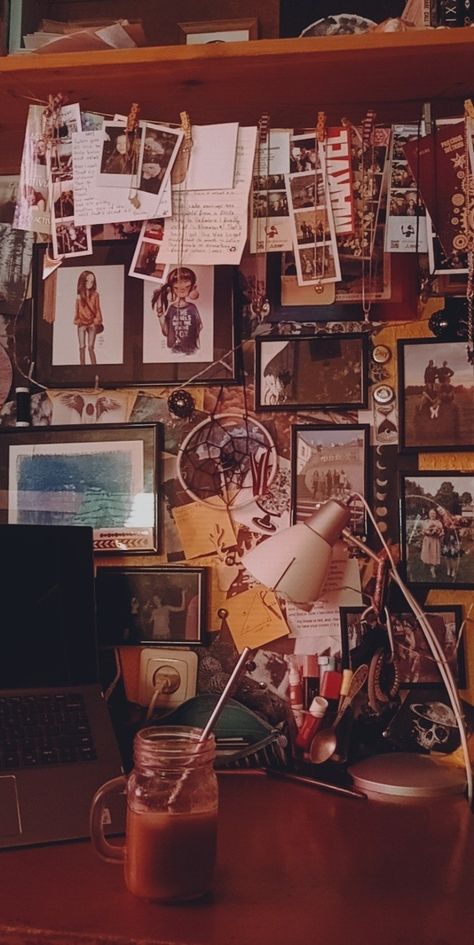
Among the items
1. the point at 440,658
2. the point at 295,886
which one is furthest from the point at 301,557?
the point at 295,886

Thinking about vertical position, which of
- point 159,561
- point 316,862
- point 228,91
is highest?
point 228,91

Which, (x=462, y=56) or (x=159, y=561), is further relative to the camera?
(x=159, y=561)

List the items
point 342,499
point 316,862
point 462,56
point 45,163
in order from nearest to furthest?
point 316,862, point 462,56, point 45,163, point 342,499

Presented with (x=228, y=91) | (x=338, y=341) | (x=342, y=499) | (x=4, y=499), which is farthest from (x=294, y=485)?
(x=228, y=91)

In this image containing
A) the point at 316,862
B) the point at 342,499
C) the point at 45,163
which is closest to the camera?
the point at 316,862

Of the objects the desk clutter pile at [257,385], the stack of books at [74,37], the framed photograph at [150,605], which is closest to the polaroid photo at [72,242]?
the desk clutter pile at [257,385]

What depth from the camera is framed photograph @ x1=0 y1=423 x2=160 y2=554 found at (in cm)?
146

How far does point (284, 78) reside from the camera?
1255 mm

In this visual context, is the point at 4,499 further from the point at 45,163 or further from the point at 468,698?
the point at 468,698

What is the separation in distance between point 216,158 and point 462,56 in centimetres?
36

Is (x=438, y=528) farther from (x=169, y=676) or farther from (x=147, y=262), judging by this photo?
(x=147, y=262)

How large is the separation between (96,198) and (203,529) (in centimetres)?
53

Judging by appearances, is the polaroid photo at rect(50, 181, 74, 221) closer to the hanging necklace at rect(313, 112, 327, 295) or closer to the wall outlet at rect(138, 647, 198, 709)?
the hanging necklace at rect(313, 112, 327, 295)

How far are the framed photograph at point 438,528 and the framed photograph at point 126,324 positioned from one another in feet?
1.14
